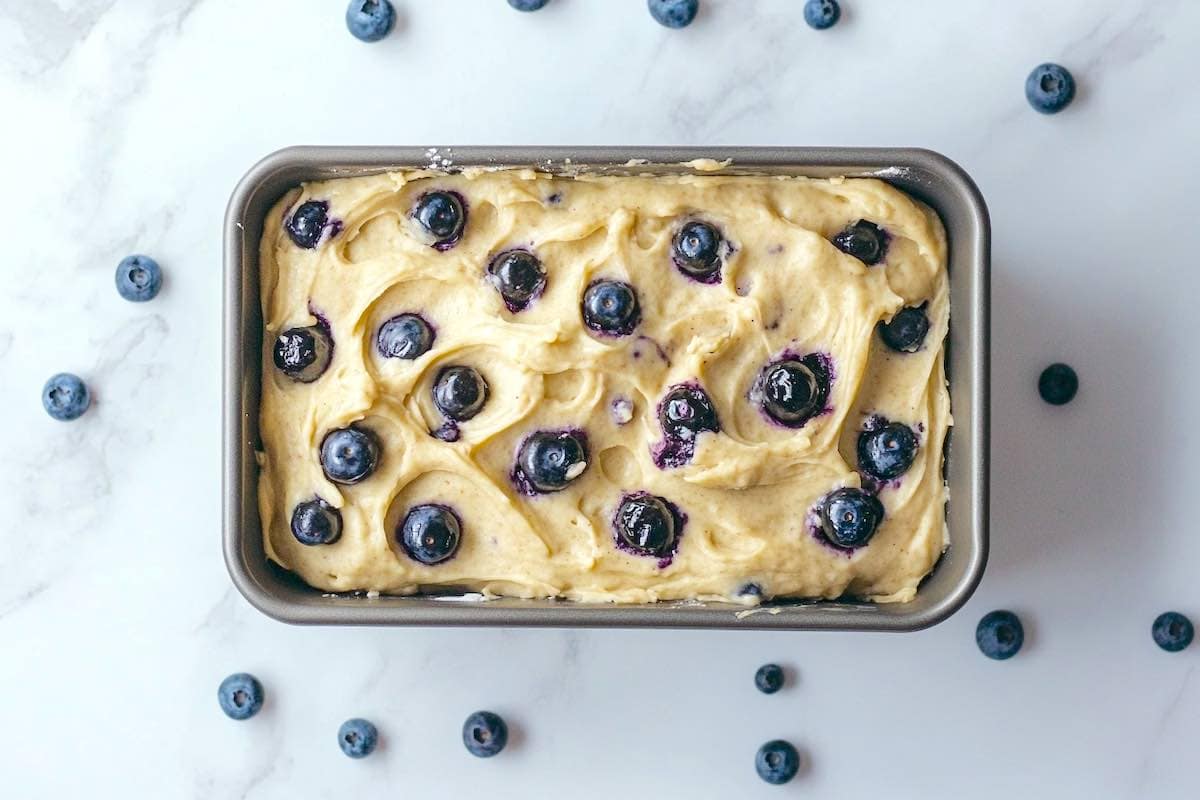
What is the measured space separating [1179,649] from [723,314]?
128cm

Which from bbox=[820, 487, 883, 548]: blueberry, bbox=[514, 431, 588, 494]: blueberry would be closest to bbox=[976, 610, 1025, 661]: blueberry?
bbox=[820, 487, 883, 548]: blueberry

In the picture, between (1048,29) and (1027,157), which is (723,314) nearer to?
(1027,157)

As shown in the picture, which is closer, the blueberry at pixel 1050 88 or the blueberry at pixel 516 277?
the blueberry at pixel 516 277

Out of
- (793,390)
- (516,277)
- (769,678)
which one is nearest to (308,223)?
(516,277)

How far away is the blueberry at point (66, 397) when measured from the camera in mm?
2680

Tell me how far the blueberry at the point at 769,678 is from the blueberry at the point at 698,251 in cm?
88

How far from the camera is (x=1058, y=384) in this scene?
267cm

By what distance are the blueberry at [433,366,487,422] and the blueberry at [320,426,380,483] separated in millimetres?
137

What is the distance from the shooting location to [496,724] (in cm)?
267

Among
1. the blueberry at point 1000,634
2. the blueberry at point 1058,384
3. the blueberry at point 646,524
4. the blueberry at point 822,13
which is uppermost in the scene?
the blueberry at point 822,13

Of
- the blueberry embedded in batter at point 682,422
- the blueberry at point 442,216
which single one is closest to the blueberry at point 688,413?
the blueberry embedded in batter at point 682,422

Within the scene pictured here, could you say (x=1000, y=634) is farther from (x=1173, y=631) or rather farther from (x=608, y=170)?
(x=608, y=170)

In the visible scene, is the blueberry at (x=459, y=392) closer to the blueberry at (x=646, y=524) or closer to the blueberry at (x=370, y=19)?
the blueberry at (x=646, y=524)

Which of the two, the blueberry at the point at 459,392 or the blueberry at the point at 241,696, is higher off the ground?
the blueberry at the point at 459,392
